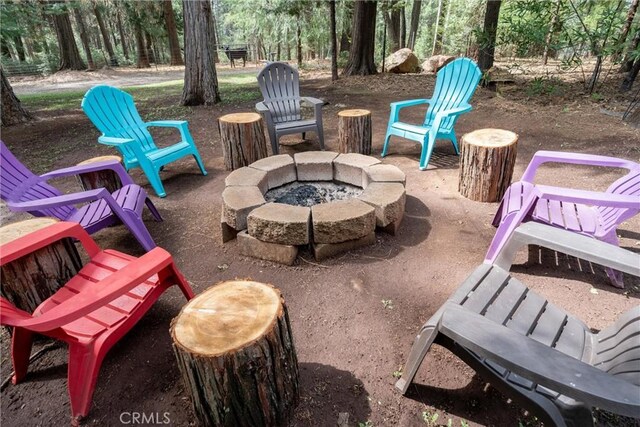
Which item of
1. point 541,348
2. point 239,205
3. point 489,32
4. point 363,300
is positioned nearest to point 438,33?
point 489,32

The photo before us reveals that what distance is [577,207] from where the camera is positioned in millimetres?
2363

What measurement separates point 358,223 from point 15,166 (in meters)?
2.39

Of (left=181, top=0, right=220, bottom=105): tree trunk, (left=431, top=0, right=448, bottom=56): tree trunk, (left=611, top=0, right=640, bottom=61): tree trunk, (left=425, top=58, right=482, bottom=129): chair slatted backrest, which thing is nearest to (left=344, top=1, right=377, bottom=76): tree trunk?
(left=181, top=0, right=220, bottom=105): tree trunk

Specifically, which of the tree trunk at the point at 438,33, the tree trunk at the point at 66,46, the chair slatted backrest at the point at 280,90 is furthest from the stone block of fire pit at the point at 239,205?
the tree trunk at the point at 438,33

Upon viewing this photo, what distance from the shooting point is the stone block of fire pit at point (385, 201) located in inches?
98.7

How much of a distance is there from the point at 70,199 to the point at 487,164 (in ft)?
10.3

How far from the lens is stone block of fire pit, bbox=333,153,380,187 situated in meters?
3.09

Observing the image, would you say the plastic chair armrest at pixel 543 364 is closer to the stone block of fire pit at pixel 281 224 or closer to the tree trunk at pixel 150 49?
the stone block of fire pit at pixel 281 224

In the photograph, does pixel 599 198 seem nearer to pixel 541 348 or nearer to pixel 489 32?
pixel 541 348

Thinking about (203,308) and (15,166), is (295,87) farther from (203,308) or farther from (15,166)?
(203,308)

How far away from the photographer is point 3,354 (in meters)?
1.80

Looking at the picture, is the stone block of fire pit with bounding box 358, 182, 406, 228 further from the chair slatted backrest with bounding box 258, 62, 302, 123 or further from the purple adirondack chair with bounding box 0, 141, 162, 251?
the chair slatted backrest with bounding box 258, 62, 302, 123

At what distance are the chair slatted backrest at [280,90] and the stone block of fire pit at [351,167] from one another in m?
1.49

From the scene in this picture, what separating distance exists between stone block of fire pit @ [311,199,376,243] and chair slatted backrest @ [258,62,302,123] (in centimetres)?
231
